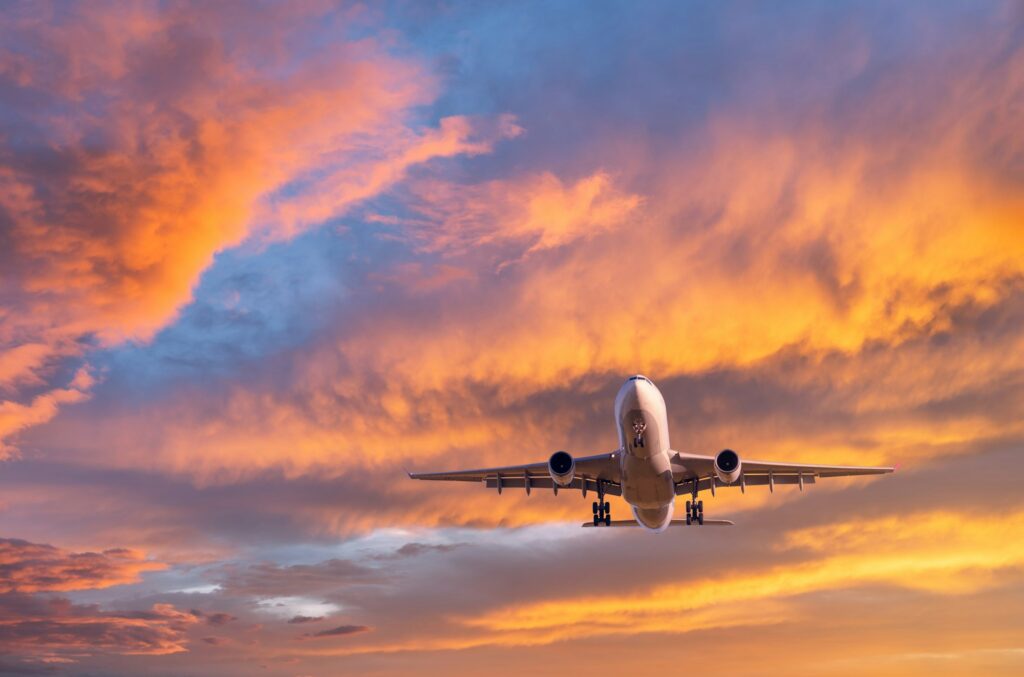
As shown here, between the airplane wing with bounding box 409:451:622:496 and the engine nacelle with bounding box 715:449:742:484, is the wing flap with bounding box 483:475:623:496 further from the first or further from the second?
the engine nacelle with bounding box 715:449:742:484

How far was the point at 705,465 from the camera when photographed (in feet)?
196

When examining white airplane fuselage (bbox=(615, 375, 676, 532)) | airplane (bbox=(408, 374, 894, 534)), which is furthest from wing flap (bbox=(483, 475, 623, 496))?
white airplane fuselage (bbox=(615, 375, 676, 532))

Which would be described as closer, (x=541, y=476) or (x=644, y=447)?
(x=644, y=447)

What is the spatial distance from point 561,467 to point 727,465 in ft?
30.2

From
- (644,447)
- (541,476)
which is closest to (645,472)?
(644,447)

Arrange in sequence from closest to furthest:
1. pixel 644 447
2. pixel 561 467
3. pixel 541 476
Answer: pixel 644 447 → pixel 561 467 → pixel 541 476

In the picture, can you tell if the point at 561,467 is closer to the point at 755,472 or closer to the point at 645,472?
the point at 645,472

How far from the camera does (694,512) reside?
62.7 meters

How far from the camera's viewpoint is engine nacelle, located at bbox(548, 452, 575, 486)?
55969 millimetres

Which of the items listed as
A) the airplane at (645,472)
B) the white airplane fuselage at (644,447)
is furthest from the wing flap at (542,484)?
the white airplane fuselage at (644,447)

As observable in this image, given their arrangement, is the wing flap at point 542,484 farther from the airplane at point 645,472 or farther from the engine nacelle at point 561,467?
the engine nacelle at point 561,467

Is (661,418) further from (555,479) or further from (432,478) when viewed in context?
(432,478)

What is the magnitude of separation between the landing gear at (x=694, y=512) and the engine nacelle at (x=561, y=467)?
10087 mm

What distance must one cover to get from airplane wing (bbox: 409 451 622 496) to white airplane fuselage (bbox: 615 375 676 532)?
2.22 metres
